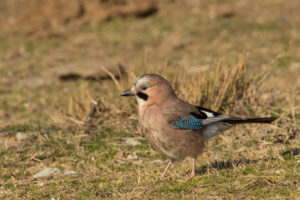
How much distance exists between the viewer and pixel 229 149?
6.45 m

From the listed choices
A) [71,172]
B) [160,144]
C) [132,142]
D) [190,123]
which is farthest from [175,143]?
[132,142]

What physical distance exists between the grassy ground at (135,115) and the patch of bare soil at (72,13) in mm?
774

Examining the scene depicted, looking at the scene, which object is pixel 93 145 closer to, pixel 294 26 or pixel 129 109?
pixel 129 109

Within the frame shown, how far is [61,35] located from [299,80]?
6.95 meters

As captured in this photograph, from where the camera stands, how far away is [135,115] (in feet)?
24.9

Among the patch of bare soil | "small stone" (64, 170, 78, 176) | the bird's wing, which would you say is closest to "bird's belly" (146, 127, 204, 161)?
the bird's wing

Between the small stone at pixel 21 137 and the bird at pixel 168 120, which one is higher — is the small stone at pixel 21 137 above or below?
below

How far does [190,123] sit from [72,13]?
421 inches

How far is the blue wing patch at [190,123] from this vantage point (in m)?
5.17

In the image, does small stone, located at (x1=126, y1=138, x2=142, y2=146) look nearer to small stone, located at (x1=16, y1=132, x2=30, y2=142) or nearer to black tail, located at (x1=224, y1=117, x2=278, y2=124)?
small stone, located at (x1=16, y1=132, x2=30, y2=142)

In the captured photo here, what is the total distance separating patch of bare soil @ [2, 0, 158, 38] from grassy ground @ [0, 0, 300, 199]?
774mm

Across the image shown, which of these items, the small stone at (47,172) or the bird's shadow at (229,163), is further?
the small stone at (47,172)

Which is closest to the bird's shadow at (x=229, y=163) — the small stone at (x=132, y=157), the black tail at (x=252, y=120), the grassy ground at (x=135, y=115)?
the grassy ground at (x=135, y=115)

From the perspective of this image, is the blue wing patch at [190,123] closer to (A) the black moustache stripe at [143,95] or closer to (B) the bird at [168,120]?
(B) the bird at [168,120]
